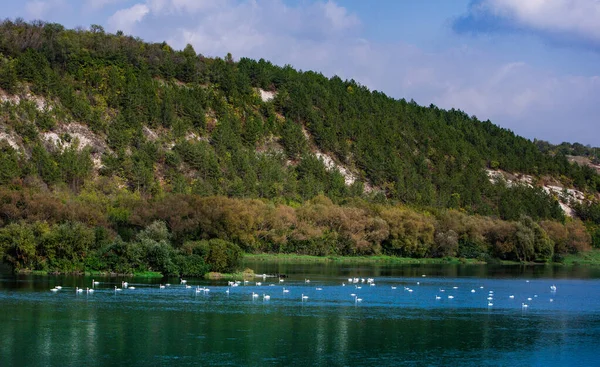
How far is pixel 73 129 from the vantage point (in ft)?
529

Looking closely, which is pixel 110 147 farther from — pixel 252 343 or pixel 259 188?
pixel 252 343

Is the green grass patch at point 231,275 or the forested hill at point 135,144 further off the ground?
the forested hill at point 135,144

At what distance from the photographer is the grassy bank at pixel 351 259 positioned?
5354 inches

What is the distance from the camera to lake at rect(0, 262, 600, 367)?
5184 cm

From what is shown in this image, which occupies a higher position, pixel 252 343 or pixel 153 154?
pixel 153 154

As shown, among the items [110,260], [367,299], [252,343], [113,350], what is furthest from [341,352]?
[110,260]

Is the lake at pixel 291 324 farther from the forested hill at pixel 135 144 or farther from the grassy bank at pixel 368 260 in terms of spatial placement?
the forested hill at pixel 135 144

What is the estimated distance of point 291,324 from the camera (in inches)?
2494

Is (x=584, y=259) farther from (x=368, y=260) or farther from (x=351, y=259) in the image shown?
(x=351, y=259)

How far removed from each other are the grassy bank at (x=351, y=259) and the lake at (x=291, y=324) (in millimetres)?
37742

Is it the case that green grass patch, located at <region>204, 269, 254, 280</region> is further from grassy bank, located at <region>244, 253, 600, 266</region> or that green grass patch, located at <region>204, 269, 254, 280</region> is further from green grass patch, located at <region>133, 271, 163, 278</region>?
grassy bank, located at <region>244, 253, 600, 266</region>

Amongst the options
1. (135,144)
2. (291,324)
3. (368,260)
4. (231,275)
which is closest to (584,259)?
(368,260)

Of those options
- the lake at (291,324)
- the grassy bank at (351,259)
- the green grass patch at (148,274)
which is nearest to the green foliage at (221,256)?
the green grass patch at (148,274)

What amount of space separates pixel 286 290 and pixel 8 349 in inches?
1460
